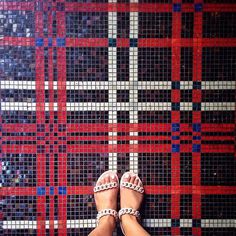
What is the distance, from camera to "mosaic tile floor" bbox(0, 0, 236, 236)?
55.1 inches

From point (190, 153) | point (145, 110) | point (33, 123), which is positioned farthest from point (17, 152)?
point (190, 153)

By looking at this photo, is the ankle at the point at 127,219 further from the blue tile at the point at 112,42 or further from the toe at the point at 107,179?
the blue tile at the point at 112,42

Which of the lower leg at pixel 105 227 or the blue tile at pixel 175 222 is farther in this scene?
the blue tile at pixel 175 222

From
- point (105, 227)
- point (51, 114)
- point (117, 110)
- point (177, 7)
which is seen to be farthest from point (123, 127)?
point (177, 7)

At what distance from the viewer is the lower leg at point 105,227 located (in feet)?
4.39

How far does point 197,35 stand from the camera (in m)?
1.41

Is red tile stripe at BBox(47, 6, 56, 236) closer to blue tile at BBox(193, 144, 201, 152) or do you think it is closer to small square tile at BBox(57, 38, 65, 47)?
small square tile at BBox(57, 38, 65, 47)

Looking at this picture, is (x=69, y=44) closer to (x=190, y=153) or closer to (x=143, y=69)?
(x=143, y=69)

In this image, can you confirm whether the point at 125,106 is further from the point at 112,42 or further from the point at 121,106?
the point at 112,42

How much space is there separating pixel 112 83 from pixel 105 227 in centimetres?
57

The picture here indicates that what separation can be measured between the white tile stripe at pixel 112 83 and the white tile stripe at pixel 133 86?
61 millimetres

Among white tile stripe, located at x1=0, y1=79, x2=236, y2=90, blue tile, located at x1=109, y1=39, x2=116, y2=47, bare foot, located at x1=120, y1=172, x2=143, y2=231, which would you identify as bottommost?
bare foot, located at x1=120, y1=172, x2=143, y2=231

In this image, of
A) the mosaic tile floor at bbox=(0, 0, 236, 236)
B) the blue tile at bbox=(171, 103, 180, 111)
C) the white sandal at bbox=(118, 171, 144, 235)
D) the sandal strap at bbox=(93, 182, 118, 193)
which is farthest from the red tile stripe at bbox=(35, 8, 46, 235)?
the blue tile at bbox=(171, 103, 180, 111)

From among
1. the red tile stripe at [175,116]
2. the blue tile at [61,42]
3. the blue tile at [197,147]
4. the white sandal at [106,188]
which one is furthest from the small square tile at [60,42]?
the blue tile at [197,147]
